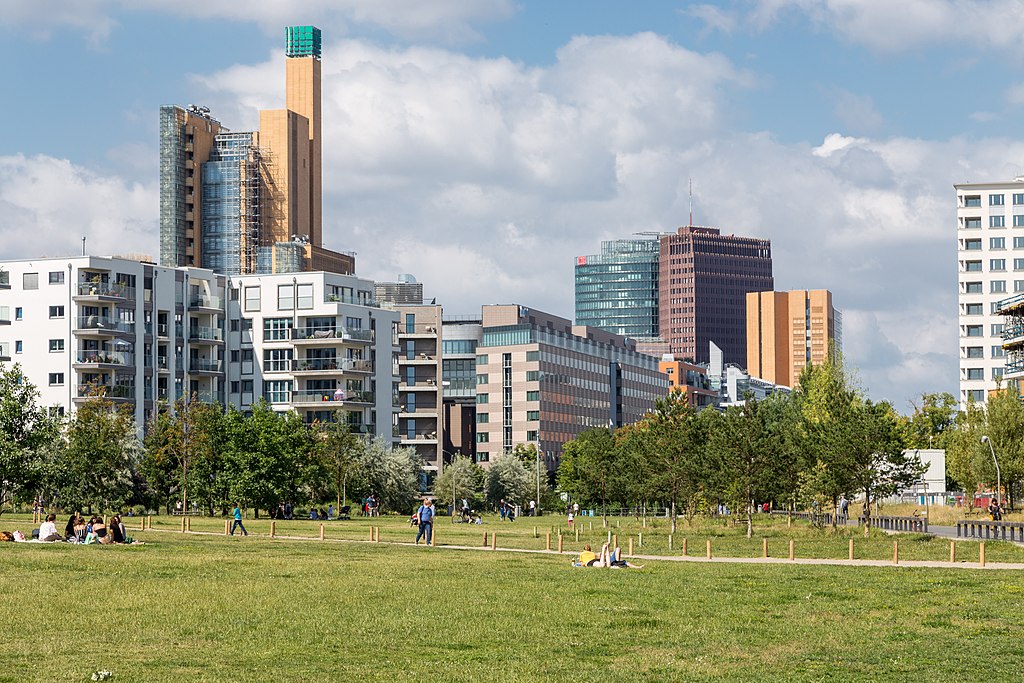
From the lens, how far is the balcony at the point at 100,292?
140000 millimetres

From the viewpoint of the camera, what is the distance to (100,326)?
139875mm

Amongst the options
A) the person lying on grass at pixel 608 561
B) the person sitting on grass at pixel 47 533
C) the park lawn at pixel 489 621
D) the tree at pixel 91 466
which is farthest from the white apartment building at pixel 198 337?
the park lawn at pixel 489 621

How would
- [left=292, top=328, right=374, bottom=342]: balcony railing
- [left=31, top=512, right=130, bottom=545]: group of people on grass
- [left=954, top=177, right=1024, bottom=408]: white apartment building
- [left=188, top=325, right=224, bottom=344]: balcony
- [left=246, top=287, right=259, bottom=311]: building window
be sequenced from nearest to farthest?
1. [left=31, top=512, right=130, bottom=545]: group of people on grass
2. [left=188, top=325, right=224, bottom=344]: balcony
3. [left=292, top=328, right=374, bottom=342]: balcony railing
4. [left=246, top=287, right=259, bottom=311]: building window
5. [left=954, top=177, right=1024, bottom=408]: white apartment building

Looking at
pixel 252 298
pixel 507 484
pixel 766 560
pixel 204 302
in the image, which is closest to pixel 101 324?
pixel 204 302

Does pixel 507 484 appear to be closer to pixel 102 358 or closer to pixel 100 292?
pixel 102 358

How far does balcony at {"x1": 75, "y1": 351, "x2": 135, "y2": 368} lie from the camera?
139625 mm

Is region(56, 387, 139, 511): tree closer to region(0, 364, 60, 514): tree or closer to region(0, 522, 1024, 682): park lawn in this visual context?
region(0, 364, 60, 514): tree

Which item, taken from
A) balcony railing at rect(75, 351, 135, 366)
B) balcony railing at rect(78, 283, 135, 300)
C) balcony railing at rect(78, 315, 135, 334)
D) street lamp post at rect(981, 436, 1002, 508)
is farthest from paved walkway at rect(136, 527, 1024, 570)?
balcony railing at rect(78, 283, 135, 300)

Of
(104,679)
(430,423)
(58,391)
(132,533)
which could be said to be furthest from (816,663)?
(430,423)

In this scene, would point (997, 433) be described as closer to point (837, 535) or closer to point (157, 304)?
point (837, 535)

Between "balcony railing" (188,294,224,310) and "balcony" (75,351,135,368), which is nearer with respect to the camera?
"balcony" (75,351,135,368)

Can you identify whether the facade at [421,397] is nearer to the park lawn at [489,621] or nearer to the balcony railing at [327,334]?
the balcony railing at [327,334]

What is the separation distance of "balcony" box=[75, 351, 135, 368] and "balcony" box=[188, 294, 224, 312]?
13817 mm

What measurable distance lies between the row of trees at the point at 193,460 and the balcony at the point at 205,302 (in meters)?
26.6
